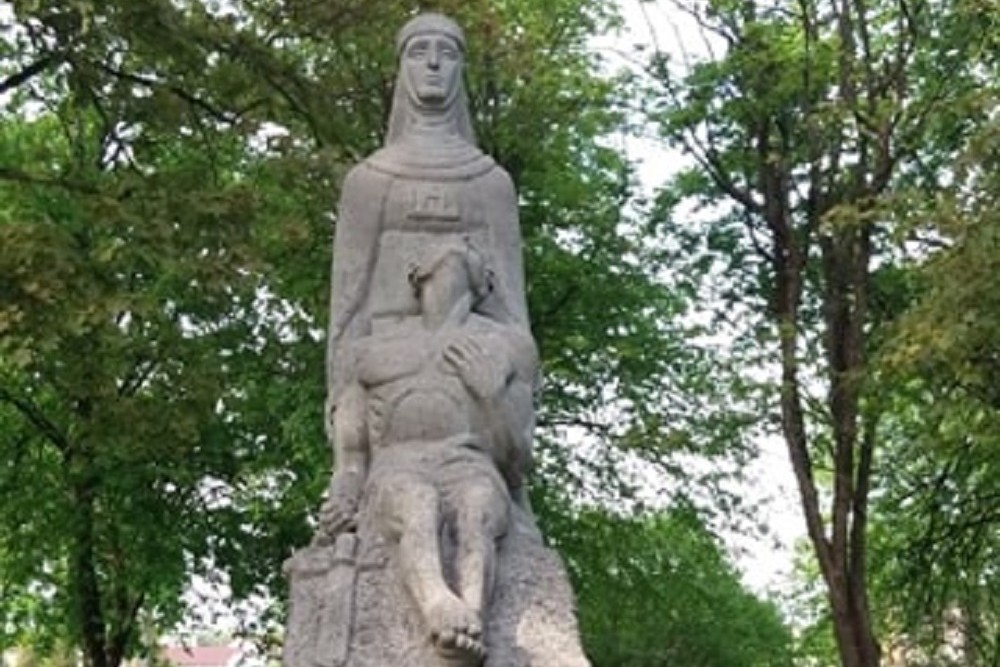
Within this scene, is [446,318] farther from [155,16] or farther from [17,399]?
[17,399]

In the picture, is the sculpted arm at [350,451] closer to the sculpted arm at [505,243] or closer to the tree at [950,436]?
the sculpted arm at [505,243]

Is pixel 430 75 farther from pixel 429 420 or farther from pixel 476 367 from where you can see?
pixel 429 420

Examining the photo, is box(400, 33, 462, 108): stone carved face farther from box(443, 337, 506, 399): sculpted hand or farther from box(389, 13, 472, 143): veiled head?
box(443, 337, 506, 399): sculpted hand

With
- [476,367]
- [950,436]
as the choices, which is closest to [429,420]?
[476,367]

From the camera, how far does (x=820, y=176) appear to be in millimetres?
17406

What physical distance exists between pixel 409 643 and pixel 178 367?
8.35 meters

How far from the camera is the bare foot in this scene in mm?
5992

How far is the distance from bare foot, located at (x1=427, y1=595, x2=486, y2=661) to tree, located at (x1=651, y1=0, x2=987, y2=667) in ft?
31.3

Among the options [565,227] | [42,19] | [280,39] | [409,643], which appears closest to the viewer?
[409,643]

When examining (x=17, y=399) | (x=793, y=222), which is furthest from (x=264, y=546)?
(x=793, y=222)

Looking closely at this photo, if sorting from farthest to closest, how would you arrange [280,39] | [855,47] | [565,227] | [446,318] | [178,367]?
[565,227]
[855,47]
[178,367]
[280,39]
[446,318]

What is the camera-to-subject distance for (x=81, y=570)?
17844 millimetres

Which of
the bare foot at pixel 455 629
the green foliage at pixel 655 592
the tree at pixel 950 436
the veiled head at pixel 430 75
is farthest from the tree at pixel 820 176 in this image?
the bare foot at pixel 455 629

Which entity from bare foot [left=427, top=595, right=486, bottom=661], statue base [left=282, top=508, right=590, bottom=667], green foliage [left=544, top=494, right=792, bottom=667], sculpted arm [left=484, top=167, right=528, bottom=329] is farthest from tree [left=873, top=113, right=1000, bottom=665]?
bare foot [left=427, top=595, right=486, bottom=661]
